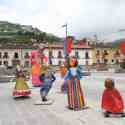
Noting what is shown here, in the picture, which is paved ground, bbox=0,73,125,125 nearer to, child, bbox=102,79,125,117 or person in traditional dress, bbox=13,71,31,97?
child, bbox=102,79,125,117

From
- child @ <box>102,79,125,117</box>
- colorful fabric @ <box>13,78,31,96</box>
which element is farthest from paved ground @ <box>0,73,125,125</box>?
colorful fabric @ <box>13,78,31,96</box>

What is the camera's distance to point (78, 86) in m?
10.9

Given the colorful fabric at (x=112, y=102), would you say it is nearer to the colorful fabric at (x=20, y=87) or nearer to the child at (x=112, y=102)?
the child at (x=112, y=102)

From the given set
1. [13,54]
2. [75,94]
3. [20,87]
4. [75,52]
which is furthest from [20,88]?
[75,52]

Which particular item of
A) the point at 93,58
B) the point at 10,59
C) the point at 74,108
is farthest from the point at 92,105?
the point at 93,58

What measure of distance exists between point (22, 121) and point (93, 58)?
98429 millimetres

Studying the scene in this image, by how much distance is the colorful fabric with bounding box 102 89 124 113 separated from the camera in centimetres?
922

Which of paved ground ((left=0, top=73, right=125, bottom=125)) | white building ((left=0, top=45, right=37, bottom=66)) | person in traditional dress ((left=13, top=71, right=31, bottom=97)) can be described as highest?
white building ((left=0, top=45, right=37, bottom=66))

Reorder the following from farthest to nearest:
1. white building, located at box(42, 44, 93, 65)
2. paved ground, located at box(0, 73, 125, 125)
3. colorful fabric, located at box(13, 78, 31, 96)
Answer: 1. white building, located at box(42, 44, 93, 65)
2. colorful fabric, located at box(13, 78, 31, 96)
3. paved ground, located at box(0, 73, 125, 125)

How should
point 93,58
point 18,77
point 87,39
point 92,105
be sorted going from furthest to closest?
point 87,39
point 93,58
point 18,77
point 92,105

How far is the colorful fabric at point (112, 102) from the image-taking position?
922 cm

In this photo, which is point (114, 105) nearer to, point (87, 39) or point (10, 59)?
point (10, 59)

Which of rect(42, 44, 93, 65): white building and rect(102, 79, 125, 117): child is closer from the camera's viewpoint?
rect(102, 79, 125, 117): child

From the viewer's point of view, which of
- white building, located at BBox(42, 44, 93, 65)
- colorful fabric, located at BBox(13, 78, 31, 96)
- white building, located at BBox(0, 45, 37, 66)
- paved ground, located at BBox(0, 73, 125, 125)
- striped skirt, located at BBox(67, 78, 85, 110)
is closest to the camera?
paved ground, located at BBox(0, 73, 125, 125)
